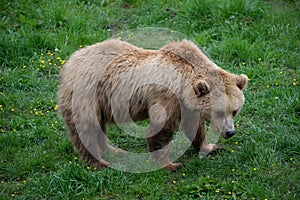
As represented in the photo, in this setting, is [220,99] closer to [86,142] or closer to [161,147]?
[161,147]

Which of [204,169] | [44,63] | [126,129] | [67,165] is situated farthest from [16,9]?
[204,169]

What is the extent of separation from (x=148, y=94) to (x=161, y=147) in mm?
626

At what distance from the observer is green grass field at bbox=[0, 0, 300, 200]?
5.92 m

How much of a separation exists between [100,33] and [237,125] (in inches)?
115

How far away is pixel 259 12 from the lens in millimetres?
8945

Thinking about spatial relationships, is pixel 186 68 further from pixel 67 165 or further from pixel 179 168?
pixel 67 165

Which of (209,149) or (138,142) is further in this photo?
(138,142)

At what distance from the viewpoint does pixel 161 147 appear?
633 cm

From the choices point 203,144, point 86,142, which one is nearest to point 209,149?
point 203,144

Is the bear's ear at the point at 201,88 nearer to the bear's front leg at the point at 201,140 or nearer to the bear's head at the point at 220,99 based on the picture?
the bear's head at the point at 220,99

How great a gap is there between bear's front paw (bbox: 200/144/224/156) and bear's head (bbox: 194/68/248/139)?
1.50ft

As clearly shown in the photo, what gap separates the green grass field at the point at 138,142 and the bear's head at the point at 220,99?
1.38ft

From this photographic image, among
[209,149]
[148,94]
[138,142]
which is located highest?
[148,94]

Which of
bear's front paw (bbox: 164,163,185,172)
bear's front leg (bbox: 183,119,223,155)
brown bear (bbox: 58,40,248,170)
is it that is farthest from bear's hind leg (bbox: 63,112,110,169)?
bear's front leg (bbox: 183,119,223,155)
